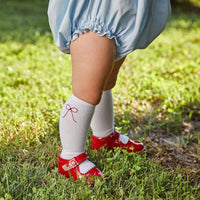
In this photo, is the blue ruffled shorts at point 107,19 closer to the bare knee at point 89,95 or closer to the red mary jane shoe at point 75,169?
the bare knee at point 89,95

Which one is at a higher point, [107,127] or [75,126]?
[75,126]

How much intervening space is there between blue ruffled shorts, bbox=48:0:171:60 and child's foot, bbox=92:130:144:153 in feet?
1.88

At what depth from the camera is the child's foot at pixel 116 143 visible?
190cm

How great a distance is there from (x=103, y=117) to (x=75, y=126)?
11.7 inches

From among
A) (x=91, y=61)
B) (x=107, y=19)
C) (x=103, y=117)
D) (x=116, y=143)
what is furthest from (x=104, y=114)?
(x=107, y=19)

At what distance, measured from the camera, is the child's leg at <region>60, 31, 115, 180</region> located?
4.70ft

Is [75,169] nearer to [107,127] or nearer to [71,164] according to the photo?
[71,164]

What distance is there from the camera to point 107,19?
1424 millimetres

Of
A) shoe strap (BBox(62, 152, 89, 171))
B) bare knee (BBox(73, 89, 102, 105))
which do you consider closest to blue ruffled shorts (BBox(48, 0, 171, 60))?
bare knee (BBox(73, 89, 102, 105))

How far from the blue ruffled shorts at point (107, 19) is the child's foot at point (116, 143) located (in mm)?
573

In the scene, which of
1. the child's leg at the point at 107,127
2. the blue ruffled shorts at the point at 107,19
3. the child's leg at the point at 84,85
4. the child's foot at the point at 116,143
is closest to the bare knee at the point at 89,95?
the child's leg at the point at 84,85

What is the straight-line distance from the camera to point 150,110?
8.36 feet

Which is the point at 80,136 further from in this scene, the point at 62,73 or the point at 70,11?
the point at 62,73

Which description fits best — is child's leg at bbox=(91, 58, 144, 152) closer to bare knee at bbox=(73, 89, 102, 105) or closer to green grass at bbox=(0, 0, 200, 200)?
green grass at bbox=(0, 0, 200, 200)
